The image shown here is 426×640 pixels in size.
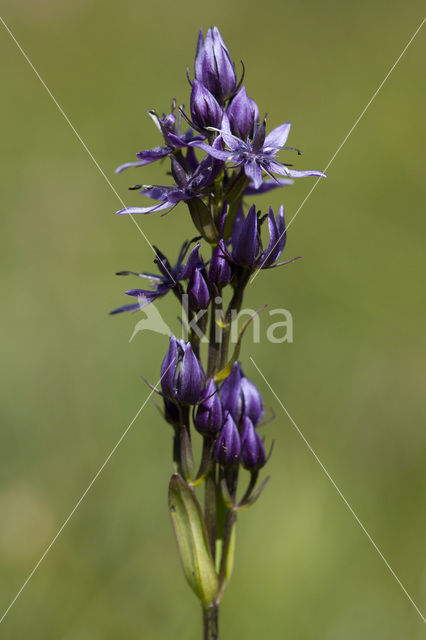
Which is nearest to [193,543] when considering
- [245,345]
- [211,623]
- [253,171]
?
[211,623]

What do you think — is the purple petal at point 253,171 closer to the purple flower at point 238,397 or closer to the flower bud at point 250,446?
the purple flower at point 238,397

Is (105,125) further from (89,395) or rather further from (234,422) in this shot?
(234,422)

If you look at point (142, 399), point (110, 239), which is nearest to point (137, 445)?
point (142, 399)

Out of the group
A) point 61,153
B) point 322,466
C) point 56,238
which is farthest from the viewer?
point 61,153

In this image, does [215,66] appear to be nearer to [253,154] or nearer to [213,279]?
[253,154]

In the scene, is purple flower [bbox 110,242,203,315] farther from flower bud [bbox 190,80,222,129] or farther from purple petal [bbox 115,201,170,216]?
flower bud [bbox 190,80,222,129]

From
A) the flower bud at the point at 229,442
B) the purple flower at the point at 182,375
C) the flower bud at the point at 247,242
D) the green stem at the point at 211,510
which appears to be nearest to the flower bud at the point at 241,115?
the flower bud at the point at 247,242
